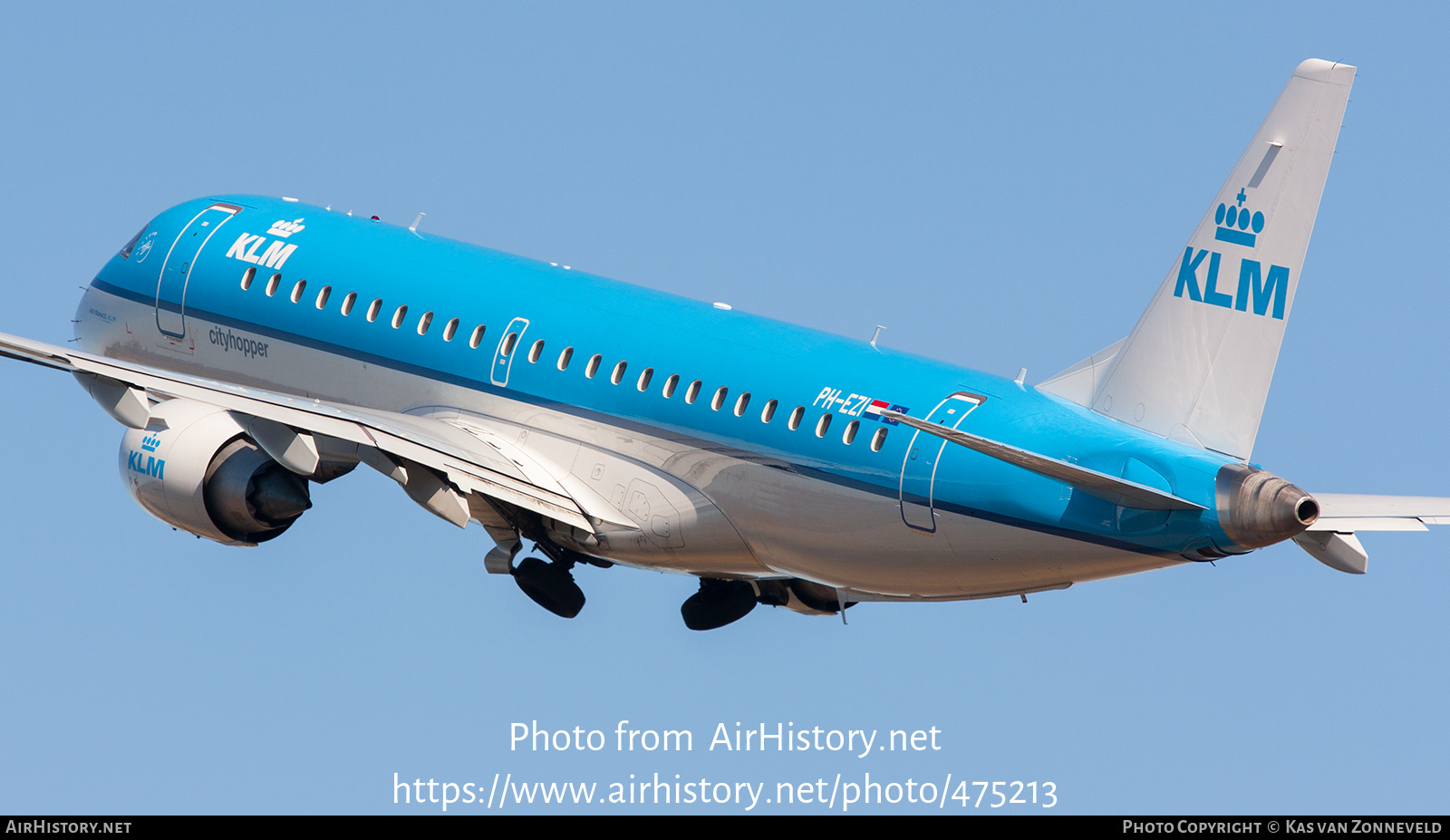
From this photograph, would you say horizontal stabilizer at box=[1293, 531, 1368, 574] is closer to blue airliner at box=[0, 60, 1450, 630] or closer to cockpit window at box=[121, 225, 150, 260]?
blue airliner at box=[0, 60, 1450, 630]

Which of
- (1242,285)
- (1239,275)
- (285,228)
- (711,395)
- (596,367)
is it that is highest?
(1239,275)

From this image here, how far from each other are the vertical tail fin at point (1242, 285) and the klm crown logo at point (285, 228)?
15.3m

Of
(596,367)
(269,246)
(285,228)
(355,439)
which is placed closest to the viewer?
(355,439)

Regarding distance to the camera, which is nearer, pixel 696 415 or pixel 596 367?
pixel 696 415

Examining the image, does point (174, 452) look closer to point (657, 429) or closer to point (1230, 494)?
point (657, 429)

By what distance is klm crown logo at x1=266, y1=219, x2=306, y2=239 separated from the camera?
4138 centimetres

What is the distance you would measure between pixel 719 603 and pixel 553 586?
2.96 metres

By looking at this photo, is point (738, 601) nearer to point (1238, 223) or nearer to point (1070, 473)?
point (1070, 473)

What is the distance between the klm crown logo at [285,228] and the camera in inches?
1629

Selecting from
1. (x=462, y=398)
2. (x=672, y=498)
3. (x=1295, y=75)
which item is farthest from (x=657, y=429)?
(x=1295, y=75)

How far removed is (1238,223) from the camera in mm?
32188

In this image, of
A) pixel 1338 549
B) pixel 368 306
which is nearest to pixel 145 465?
pixel 368 306

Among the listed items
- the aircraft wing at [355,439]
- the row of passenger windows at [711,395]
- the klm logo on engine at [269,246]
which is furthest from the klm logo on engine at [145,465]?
the row of passenger windows at [711,395]

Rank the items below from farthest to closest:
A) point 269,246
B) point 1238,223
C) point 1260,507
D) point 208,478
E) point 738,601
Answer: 1. point 269,246
2. point 738,601
3. point 208,478
4. point 1238,223
5. point 1260,507
